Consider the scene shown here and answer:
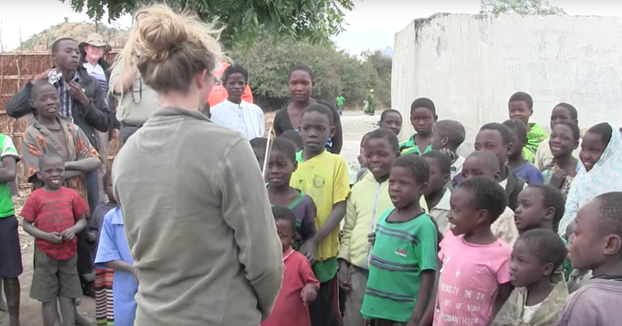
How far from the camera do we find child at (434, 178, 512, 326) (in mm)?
3035

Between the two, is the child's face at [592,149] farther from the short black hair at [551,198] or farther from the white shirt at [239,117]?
the white shirt at [239,117]

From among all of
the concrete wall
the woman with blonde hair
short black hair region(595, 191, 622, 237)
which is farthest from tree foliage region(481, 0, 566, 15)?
the woman with blonde hair

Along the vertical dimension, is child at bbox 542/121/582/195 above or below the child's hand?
above

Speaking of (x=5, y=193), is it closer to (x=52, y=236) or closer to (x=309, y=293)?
(x=52, y=236)

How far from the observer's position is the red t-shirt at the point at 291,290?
3754 mm

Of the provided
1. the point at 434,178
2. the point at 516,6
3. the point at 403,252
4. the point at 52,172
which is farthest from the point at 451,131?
the point at 516,6

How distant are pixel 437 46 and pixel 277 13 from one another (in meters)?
2.71

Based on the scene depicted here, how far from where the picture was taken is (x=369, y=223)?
4031mm

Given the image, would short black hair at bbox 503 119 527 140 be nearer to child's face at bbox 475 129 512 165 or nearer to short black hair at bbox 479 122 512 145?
short black hair at bbox 479 122 512 145

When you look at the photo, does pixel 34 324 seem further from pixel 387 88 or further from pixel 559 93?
pixel 387 88

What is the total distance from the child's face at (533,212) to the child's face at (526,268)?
1.77 ft

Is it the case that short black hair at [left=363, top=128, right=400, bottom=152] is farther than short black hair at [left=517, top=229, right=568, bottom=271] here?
Yes

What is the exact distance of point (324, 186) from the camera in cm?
429

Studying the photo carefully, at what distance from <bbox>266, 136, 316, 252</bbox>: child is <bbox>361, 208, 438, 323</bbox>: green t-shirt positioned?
56 cm
